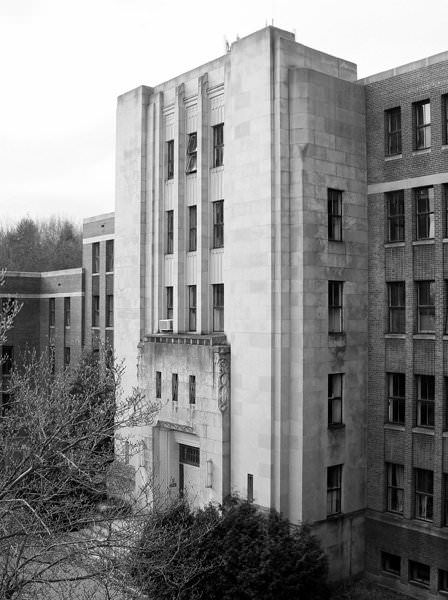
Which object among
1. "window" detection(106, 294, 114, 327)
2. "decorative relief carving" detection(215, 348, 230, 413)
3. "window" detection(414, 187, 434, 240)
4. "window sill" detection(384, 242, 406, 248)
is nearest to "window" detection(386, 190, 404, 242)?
"window sill" detection(384, 242, 406, 248)

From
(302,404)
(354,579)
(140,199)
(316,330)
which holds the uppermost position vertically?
(140,199)

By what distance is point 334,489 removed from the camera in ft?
85.5

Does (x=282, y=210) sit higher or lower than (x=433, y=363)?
higher

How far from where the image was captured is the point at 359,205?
27.1 m

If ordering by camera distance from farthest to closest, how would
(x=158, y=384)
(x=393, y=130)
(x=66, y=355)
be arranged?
(x=66, y=355) → (x=158, y=384) → (x=393, y=130)

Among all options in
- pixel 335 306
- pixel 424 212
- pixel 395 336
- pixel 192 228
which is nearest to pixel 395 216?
pixel 424 212

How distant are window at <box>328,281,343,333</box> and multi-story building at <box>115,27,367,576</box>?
55 mm

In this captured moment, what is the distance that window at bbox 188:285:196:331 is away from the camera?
30109 millimetres

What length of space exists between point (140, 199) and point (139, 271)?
3380 mm

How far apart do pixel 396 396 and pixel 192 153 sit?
13479 mm

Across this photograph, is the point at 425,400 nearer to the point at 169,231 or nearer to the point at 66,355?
the point at 169,231

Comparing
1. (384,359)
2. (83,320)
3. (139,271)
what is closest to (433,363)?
(384,359)

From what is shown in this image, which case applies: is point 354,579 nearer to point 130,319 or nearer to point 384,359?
point 384,359

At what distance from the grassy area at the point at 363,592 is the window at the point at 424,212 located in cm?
1316
